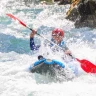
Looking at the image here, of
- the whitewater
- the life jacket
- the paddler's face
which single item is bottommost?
the whitewater

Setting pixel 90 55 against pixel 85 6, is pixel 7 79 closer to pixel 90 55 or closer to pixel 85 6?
pixel 90 55

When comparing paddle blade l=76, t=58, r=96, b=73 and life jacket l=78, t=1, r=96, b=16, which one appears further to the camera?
life jacket l=78, t=1, r=96, b=16

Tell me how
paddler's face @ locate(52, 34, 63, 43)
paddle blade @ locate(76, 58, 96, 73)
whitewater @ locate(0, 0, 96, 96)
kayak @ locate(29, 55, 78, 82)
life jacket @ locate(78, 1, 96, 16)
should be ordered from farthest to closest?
life jacket @ locate(78, 1, 96, 16), paddler's face @ locate(52, 34, 63, 43), paddle blade @ locate(76, 58, 96, 73), kayak @ locate(29, 55, 78, 82), whitewater @ locate(0, 0, 96, 96)

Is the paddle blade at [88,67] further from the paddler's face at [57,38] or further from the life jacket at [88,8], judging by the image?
the life jacket at [88,8]

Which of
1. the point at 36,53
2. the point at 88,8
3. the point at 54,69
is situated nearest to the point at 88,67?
the point at 54,69

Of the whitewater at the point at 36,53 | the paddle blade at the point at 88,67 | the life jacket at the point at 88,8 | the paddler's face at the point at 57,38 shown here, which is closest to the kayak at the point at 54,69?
the whitewater at the point at 36,53

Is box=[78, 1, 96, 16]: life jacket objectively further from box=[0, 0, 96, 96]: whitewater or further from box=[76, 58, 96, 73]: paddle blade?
box=[76, 58, 96, 73]: paddle blade

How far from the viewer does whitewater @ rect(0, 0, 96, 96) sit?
A: 706 centimetres

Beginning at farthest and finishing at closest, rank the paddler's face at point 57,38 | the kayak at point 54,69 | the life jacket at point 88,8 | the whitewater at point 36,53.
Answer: the life jacket at point 88,8
the paddler's face at point 57,38
the kayak at point 54,69
the whitewater at point 36,53

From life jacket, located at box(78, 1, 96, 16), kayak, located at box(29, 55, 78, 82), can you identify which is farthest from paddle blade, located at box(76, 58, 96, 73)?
life jacket, located at box(78, 1, 96, 16)

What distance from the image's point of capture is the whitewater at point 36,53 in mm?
7062

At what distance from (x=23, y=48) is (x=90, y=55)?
2594 mm

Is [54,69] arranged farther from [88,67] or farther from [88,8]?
[88,8]

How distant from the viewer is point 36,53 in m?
10.4
